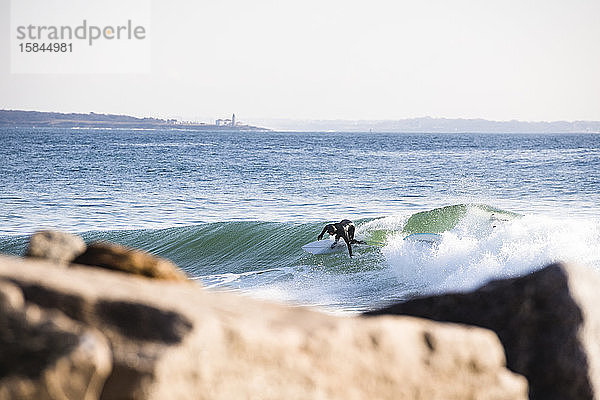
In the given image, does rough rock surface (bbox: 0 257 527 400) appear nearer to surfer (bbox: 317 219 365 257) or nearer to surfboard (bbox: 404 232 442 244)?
surfboard (bbox: 404 232 442 244)

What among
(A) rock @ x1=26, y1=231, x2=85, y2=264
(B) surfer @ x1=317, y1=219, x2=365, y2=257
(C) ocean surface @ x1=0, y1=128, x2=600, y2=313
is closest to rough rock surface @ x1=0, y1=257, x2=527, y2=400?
(A) rock @ x1=26, y1=231, x2=85, y2=264

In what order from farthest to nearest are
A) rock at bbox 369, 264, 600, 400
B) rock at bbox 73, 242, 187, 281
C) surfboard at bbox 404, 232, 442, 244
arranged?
surfboard at bbox 404, 232, 442, 244 → rock at bbox 369, 264, 600, 400 → rock at bbox 73, 242, 187, 281

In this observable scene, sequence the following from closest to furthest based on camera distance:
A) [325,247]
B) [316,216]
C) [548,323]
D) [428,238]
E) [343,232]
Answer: [548,323], [428,238], [343,232], [325,247], [316,216]

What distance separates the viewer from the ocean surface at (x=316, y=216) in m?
14.0

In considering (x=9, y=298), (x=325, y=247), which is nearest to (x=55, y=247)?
(x=9, y=298)

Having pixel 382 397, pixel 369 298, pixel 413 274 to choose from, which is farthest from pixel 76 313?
pixel 413 274

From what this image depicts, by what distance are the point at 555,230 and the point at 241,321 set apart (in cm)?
1314

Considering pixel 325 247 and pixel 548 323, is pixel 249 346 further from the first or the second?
pixel 325 247

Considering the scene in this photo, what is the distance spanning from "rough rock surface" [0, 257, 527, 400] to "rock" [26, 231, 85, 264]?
0.23 m

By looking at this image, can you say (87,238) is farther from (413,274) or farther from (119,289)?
(119,289)

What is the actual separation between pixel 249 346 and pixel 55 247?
1050 mm

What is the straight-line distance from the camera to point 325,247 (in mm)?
16344

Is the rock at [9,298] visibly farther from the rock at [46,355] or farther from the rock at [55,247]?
the rock at [55,247]

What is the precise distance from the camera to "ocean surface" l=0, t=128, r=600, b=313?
14.0 m
